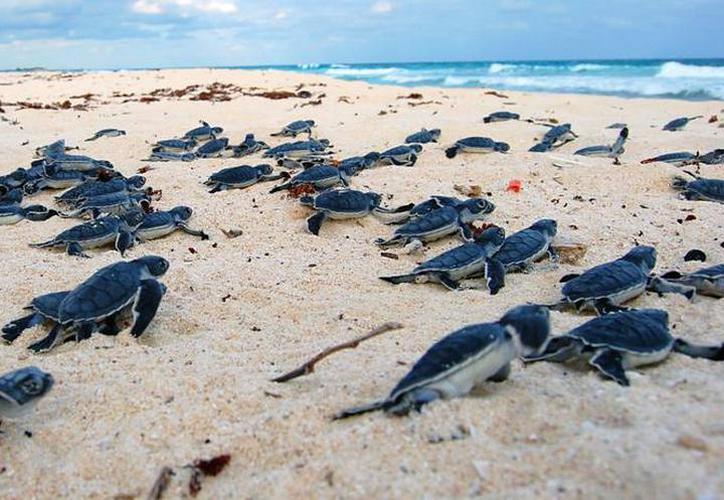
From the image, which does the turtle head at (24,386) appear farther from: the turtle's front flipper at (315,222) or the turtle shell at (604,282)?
the turtle's front flipper at (315,222)

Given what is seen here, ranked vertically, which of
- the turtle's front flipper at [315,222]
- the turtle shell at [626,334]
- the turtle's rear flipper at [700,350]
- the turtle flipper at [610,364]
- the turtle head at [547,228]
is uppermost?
the turtle shell at [626,334]

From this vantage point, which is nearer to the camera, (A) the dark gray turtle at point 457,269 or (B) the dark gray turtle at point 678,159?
(A) the dark gray turtle at point 457,269

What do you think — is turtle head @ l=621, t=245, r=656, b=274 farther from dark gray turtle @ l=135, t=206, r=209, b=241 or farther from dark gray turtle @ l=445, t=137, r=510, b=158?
dark gray turtle @ l=445, t=137, r=510, b=158

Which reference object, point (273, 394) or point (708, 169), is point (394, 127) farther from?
point (273, 394)

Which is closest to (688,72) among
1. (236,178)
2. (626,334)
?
(236,178)

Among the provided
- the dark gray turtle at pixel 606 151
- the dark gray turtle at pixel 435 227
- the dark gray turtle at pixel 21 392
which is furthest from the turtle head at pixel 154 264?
the dark gray turtle at pixel 606 151

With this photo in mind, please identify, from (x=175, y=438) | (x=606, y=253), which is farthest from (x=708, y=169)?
(x=175, y=438)
